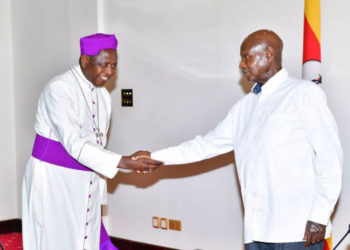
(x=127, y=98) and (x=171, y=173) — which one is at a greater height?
(x=127, y=98)

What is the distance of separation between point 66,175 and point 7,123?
2.52 metres

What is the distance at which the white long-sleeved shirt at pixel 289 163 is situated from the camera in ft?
8.03

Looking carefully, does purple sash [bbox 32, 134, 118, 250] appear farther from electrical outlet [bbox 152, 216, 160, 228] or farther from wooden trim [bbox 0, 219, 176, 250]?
wooden trim [bbox 0, 219, 176, 250]

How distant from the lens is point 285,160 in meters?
2.50

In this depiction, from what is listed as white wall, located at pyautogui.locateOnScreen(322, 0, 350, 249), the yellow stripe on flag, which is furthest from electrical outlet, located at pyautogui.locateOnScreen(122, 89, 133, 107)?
the yellow stripe on flag

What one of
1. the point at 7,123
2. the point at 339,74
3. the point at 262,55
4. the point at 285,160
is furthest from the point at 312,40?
the point at 7,123

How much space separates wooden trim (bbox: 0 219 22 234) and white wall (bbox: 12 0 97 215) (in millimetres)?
311

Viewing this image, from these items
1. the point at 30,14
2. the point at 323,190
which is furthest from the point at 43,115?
the point at 30,14

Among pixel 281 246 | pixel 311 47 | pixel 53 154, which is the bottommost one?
pixel 281 246

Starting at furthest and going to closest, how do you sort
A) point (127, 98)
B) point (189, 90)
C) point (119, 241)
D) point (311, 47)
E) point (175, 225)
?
1. point (119, 241)
2. point (127, 98)
3. point (175, 225)
4. point (189, 90)
5. point (311, 47)

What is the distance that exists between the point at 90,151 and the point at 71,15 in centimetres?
191

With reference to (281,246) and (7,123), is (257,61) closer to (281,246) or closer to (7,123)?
(281,246)

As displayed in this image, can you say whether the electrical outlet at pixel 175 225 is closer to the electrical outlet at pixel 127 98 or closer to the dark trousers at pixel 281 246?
the electrical outlet at pixel 127 98

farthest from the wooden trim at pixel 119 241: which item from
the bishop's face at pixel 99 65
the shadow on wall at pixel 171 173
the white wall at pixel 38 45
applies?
the bishop's face at pixel 99 65
